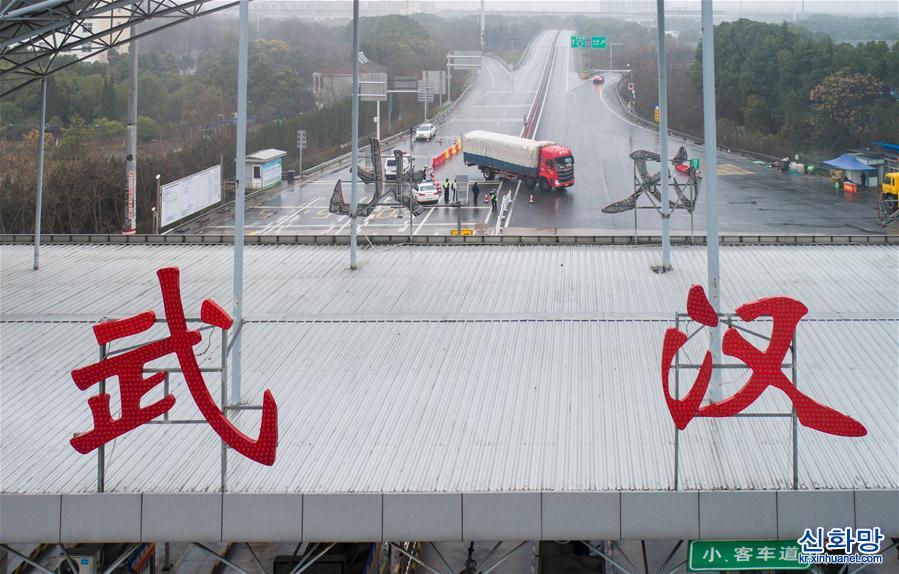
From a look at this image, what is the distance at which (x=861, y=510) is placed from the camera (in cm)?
1212

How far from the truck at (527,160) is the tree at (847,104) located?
21854 millimetres

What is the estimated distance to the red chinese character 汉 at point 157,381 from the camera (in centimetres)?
1166

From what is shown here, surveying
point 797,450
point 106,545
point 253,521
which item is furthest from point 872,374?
point 106,545

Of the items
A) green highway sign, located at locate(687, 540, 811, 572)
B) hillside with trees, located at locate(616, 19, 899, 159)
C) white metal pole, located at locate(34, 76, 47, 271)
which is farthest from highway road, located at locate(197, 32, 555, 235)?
green highway sign, located at locate(687, 540, 811, 572)

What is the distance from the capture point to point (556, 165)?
5322 centimetres

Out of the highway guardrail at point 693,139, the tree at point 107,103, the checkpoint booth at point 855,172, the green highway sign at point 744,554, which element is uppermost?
the tree at point 107,103

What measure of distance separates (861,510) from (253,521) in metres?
7.28

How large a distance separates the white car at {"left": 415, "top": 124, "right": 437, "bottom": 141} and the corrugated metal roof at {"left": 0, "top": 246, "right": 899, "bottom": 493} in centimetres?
4805

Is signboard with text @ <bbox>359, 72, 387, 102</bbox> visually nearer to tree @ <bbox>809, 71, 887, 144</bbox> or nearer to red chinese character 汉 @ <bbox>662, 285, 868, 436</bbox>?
tree @ <bbox>809, 71, 887, 144</bbox>

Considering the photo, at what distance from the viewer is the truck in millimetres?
53281

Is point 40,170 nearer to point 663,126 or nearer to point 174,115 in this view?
point 663,126

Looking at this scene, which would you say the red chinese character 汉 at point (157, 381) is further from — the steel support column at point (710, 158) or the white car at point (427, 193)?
the white car at point (427, 193)

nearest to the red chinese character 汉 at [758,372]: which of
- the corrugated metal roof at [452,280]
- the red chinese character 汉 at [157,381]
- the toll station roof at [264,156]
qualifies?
the red chinese character 汉 at [157,381]

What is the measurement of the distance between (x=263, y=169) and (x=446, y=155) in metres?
13.1
